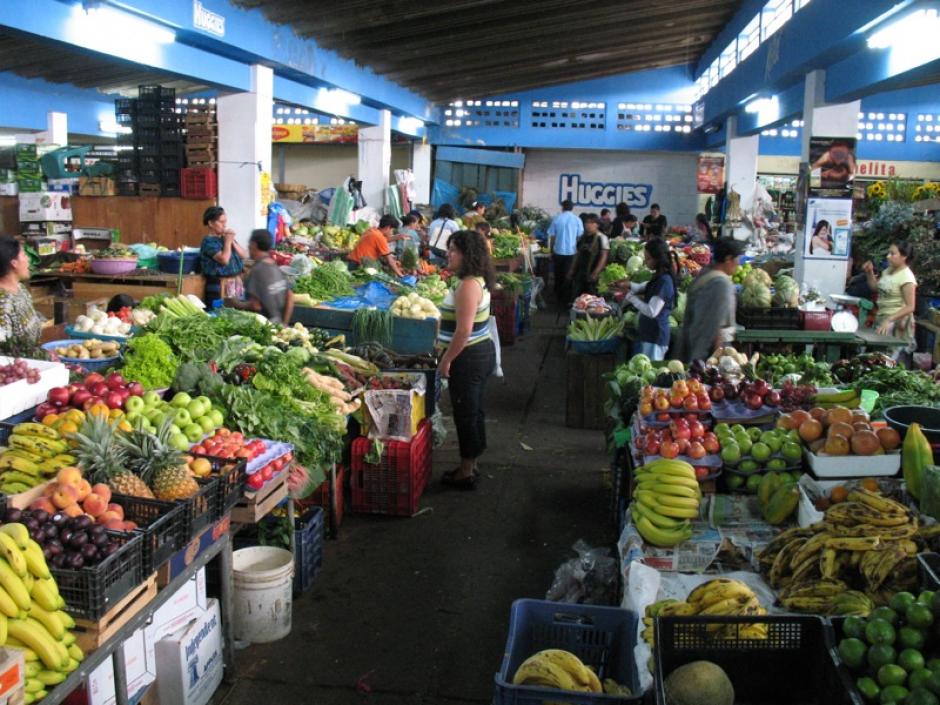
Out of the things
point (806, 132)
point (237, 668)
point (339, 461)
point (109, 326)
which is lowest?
point (237, 668)

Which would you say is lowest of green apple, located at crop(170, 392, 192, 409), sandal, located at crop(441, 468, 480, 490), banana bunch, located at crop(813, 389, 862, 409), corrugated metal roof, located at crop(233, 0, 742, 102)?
sandal, located at crop(441, 468, 480, 490)

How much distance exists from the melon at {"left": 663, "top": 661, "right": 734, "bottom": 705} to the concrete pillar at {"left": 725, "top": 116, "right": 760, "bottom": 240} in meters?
15.6

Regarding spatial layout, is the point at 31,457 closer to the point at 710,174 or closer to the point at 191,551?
the point at 191,551

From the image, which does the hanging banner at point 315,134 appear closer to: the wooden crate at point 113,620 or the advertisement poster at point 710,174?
the advertisement poster at point 710,174

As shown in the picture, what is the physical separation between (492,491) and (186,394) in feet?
8.65

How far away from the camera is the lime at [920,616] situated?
2.44 metres

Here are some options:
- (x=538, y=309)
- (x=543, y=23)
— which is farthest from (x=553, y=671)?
(x=538, y=309)

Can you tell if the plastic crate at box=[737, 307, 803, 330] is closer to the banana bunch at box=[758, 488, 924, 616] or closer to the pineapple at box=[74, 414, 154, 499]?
the banana bunch at box=[758, 488, 924, 616]

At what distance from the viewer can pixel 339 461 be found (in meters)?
5.68

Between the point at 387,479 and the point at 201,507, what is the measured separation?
243cm

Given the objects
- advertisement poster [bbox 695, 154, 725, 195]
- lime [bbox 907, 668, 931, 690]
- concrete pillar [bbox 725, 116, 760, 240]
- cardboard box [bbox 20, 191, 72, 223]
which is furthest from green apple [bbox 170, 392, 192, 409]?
advertisement poster [bbox 695, 154, 725, 195]

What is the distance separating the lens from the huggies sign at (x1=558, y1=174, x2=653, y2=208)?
22.9 metres

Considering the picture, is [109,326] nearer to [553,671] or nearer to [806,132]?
[553,671]

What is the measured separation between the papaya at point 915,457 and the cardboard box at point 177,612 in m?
3.13
